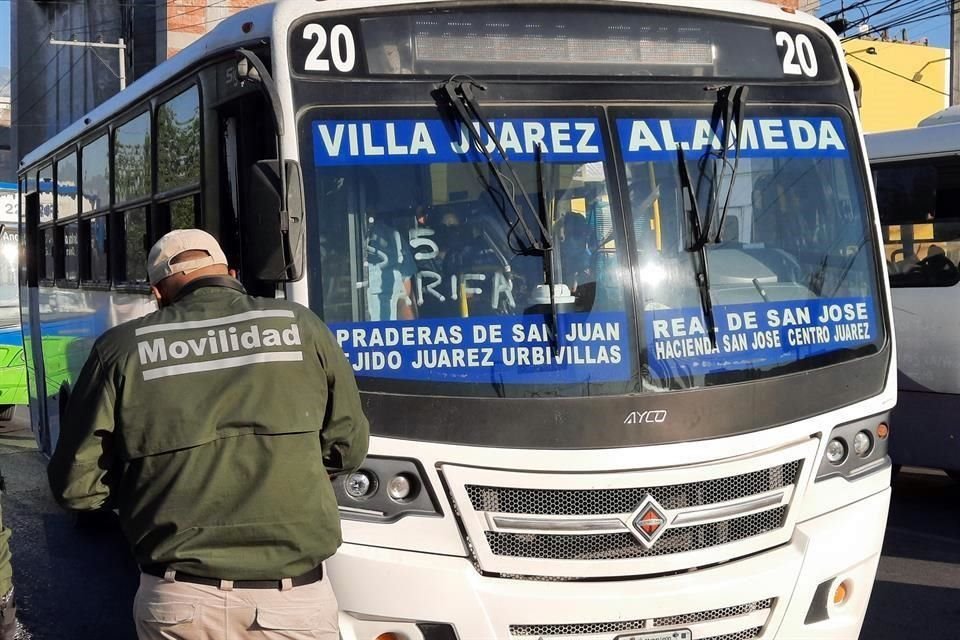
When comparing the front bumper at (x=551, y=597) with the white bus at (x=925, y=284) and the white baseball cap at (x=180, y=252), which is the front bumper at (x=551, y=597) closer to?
the white baseball cap at (x=180, y=252)

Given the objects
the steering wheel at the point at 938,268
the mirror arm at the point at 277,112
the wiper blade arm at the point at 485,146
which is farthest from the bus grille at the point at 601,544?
the steering wheel at the point at 938,268

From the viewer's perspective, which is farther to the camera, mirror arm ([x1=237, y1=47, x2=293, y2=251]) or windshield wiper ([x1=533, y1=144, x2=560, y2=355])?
windshield wiper ([x1=533, y1=144, x2=560, y2=355])

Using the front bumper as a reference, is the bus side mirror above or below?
above

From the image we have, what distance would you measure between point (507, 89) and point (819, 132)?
1.44m

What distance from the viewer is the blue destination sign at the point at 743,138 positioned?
4.65 metres

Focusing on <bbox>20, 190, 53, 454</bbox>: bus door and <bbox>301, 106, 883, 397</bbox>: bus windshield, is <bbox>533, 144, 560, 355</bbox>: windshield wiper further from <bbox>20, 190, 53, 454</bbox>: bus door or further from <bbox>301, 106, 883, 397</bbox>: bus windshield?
<bbox>20, 190, 53, 454</bbox>: bus door

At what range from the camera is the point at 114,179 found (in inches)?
288

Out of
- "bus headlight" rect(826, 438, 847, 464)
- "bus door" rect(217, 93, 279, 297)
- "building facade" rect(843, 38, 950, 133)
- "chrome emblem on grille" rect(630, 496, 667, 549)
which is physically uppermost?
"building facade" rect(843, 38, 950, 133)

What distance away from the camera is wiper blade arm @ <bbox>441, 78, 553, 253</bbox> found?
14.5 feet

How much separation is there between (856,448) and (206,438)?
9.50ft

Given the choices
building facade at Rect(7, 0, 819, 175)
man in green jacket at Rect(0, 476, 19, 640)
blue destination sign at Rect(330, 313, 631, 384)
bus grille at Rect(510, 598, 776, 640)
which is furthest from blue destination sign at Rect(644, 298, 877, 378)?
building facade at Rect(7, 0, 819, 175)

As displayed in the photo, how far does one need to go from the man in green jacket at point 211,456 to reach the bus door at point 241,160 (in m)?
1.27

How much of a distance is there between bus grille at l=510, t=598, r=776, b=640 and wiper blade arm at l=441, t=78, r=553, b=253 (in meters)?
1.39

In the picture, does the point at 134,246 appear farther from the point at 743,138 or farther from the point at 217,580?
the point at 217,580
